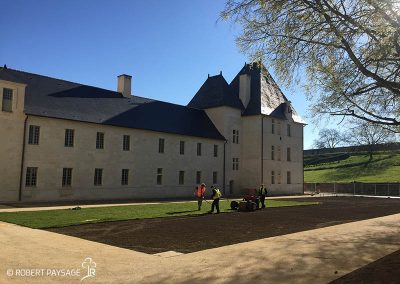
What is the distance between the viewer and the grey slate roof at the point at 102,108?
2948 cm

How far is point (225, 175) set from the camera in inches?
1735

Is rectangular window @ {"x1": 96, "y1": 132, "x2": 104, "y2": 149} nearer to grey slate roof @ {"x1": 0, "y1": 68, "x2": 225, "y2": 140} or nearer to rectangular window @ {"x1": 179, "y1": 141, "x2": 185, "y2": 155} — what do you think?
grey slate roof @ {"x1": 0, "y1": 68, "x2": 225, "y2": 140}

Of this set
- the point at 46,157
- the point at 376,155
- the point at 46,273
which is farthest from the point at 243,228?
the point at 376,155

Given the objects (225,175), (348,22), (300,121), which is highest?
(300,121)

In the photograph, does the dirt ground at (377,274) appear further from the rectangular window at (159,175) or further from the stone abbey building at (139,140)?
the rectangular window at (159,175)

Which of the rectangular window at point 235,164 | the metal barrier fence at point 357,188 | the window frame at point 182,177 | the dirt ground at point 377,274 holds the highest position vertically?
the rectangular window at point 235,164

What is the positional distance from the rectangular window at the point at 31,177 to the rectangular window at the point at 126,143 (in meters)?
8.06

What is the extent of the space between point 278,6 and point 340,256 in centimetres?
786

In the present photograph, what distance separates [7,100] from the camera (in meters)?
26.8

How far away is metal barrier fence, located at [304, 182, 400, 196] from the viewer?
53.5 metres

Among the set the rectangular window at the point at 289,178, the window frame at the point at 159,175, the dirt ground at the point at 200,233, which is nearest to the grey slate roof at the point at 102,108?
the window frame at the point at 159,175

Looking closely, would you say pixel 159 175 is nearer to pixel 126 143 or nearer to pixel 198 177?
pixel 126 143

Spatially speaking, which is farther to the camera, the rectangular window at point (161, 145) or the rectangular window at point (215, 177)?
the rectangular window at point (215, 177)

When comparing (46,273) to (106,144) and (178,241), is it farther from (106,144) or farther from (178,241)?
(106,144)
